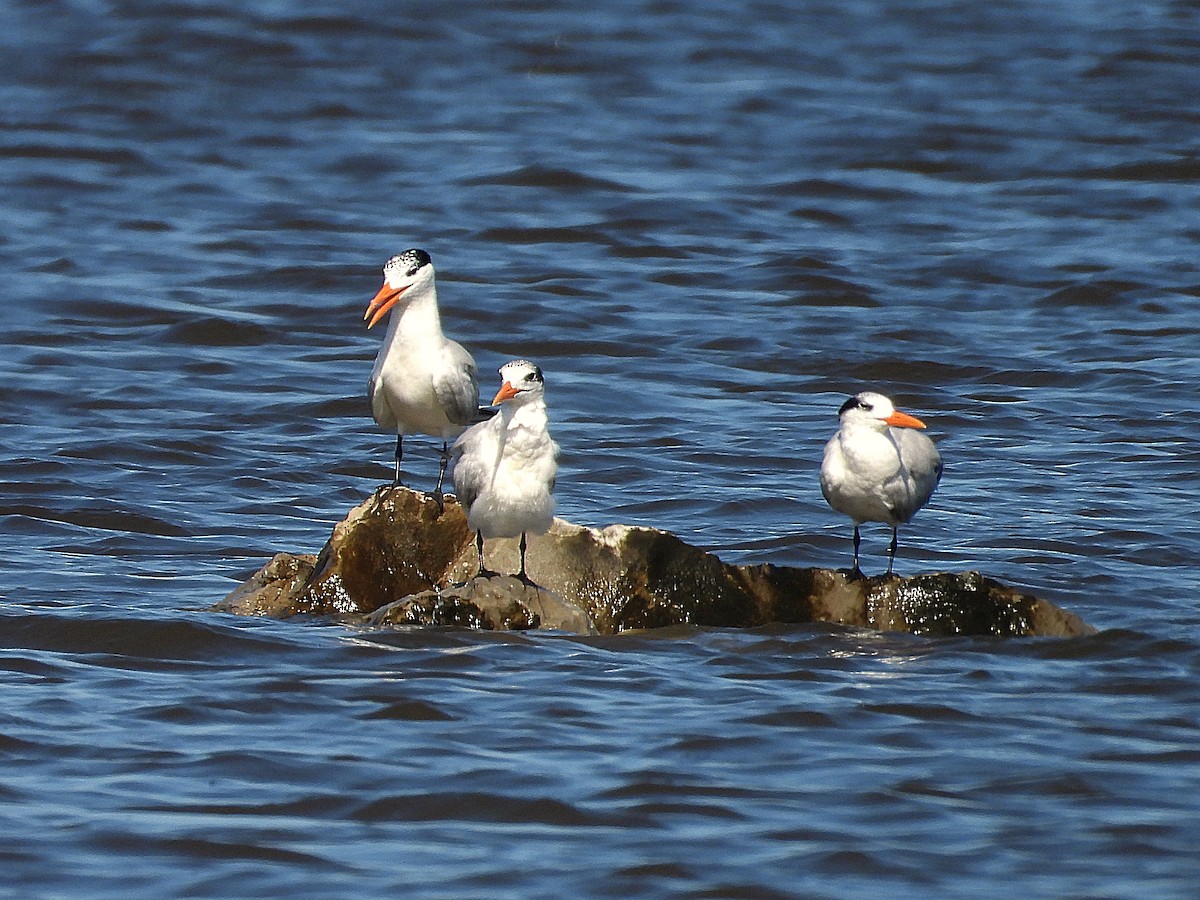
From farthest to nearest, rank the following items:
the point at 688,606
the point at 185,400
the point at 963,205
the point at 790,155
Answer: the point at 790,155 → the point at 963,205 → the point at 185,400 → the point at 688,606

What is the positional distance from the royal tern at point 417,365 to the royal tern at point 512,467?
1.85 feet

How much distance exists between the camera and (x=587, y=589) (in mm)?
8430

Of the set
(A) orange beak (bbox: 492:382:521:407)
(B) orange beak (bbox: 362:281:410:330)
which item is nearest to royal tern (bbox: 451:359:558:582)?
(A) orange beak (bbox: 492:382:521:407)

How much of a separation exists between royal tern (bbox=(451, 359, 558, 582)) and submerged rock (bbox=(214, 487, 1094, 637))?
1.22 feet

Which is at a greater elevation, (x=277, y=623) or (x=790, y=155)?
(x=790, y=155)

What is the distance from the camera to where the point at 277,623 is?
8.35 meters

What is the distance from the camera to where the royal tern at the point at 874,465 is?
8.34 metres

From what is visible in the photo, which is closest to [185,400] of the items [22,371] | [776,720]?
[22,371]

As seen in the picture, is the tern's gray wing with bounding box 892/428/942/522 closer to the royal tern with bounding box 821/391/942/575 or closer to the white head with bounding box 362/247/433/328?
the royal tern with bounding box 821/391/942/575

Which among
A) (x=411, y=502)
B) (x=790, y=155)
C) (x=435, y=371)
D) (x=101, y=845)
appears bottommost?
(x=101, y=845)

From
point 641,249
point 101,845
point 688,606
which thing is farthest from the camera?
point 641,249

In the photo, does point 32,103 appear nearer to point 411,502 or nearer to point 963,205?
point 963,205

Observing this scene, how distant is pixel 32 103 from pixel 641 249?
24.9ft

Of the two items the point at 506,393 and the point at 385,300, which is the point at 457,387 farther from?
the point at 506,393
